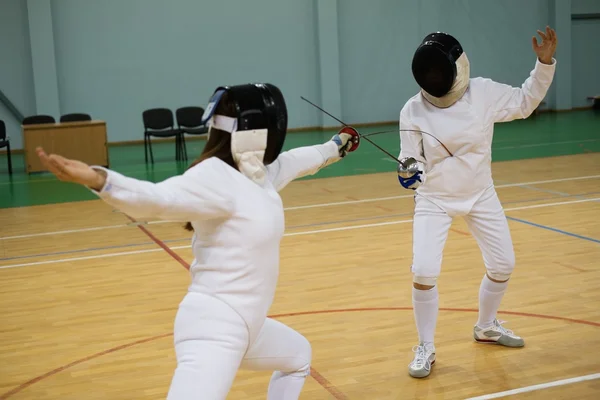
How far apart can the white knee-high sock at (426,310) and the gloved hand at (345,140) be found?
1.08 m

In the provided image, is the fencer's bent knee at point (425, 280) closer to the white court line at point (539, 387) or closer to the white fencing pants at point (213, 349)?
the white court line at point (539, 387)

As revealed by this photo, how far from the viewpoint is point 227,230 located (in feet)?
8.48

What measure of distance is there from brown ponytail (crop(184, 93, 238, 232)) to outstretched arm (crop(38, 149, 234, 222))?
0.09 meters

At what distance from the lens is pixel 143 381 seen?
414cm

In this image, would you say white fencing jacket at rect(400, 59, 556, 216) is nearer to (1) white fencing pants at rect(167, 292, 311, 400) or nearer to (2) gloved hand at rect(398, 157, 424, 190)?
(2) gloved hand at rect(398, 157, 424, 190)

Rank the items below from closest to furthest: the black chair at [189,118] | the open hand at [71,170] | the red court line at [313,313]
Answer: the open hand at [71,170] → the red court line at [313,313] → the black chair at [189,118]

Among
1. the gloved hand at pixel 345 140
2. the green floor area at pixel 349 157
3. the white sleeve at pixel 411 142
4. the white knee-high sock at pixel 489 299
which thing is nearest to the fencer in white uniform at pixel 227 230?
the gloved hand at pixel 345 140

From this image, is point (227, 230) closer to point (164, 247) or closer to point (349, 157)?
point (164, 247)

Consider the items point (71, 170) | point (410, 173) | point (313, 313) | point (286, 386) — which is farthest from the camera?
point (313, 313)

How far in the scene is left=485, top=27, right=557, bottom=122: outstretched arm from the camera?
4.09 m

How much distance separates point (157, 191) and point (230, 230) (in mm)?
325

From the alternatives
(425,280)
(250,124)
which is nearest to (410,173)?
(425,280)

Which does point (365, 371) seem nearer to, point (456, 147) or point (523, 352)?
point (523, 352)

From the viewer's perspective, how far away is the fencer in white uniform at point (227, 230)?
2.41m
